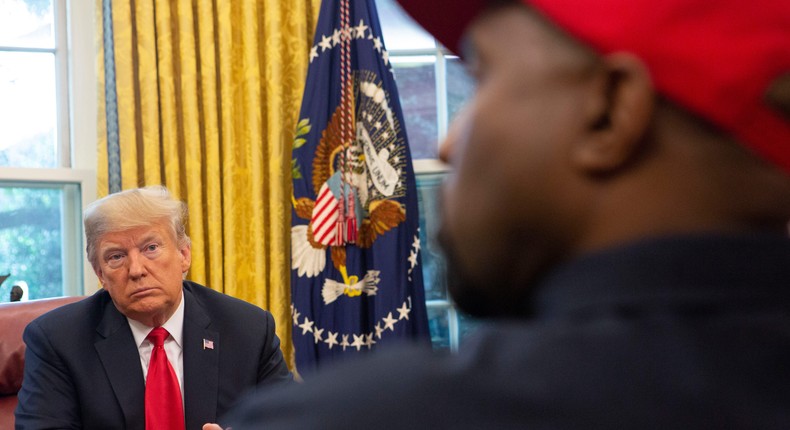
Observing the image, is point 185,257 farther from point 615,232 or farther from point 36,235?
point 615,232

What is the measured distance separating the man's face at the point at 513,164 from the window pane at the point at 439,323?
3649mm

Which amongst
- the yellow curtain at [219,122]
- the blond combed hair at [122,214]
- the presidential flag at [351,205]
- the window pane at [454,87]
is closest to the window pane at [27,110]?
the yellow curtain at [219,122]

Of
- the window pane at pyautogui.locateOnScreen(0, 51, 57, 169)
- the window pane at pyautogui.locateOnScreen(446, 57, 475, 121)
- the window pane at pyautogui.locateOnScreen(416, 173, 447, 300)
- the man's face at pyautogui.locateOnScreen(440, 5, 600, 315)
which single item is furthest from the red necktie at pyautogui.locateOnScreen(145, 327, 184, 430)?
the man's face at pyautogui.locateOnScreen(440, 5, 600, 315)

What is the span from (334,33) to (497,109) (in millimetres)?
3465

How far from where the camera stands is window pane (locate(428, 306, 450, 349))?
4152 mm

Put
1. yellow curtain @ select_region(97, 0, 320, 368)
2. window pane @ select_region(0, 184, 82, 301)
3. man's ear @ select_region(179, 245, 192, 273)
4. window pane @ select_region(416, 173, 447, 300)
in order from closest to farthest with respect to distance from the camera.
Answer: man's ear @ select_region(179, 245, 192, 273)
yellow curtain @ select_region(97, 0, 320, 368)
window pane @ select_region(0, 184, 82, 301)
window pane @ select_region(416, 173, 447, 300)

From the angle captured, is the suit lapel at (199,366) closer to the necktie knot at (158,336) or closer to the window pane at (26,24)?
the necktie knot at (158,336)

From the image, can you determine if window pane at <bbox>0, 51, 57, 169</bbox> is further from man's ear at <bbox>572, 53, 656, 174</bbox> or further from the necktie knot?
man's ear at <bbox>572, 53, 656, 174</bbox>

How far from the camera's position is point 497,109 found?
49 cm

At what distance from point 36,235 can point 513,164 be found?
392cm

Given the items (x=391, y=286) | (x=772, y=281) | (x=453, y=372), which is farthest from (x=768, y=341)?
(x=391, y=286)

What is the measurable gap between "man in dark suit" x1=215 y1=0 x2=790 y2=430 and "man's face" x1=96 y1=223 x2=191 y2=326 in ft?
7.76

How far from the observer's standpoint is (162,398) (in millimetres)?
2635

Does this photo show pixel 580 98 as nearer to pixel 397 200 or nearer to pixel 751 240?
pixel 751 240
